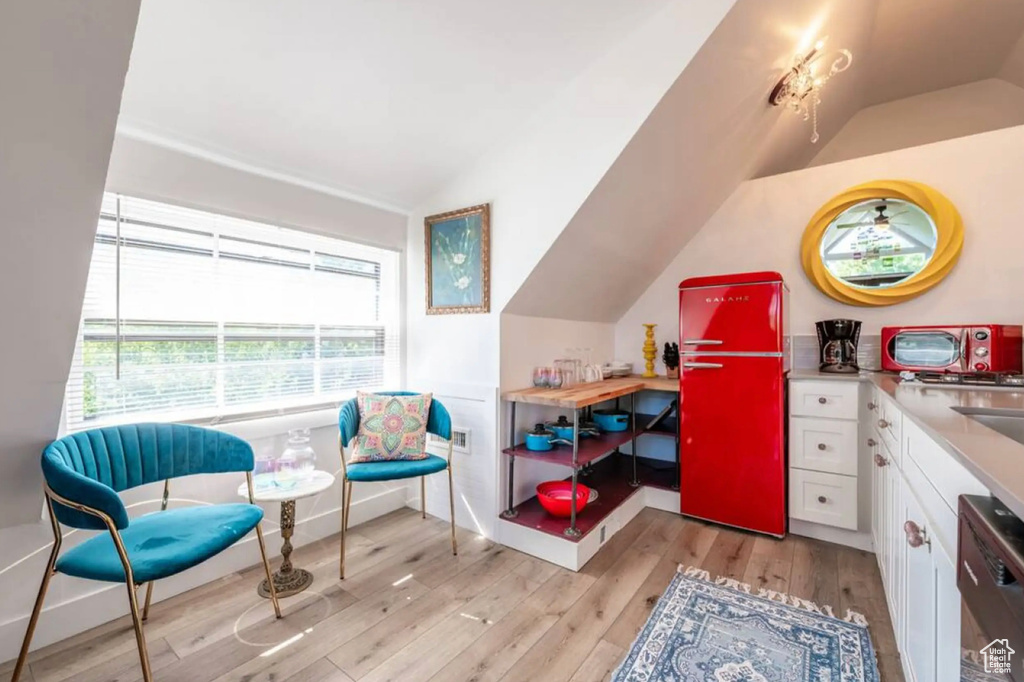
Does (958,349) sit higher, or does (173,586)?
(958,349)

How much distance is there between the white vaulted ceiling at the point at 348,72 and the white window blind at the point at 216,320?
0.42 m

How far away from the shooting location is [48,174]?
1.00 meters

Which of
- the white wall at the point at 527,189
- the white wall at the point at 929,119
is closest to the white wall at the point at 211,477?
the white wall at the point at 527,189

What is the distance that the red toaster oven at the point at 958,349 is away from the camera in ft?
6.85

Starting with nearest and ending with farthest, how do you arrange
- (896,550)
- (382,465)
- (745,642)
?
(896,550)
(745,642)
(382,465)

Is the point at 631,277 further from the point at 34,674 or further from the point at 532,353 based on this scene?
the point at 34,674

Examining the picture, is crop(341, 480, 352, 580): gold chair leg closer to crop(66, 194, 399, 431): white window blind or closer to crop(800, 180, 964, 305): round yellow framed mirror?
crop(66, 194, 399, 431): white window blind

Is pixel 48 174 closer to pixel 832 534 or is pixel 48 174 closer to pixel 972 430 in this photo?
pixel 972 430

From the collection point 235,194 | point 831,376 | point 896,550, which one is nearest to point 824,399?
point 831,376

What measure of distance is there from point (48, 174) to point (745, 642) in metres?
2.64

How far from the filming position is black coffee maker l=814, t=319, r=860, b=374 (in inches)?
102

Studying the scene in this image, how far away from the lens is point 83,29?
34.1 inches

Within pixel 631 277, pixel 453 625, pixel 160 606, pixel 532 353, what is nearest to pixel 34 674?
pixel 160 606

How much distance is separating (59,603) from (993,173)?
16.8 feet
